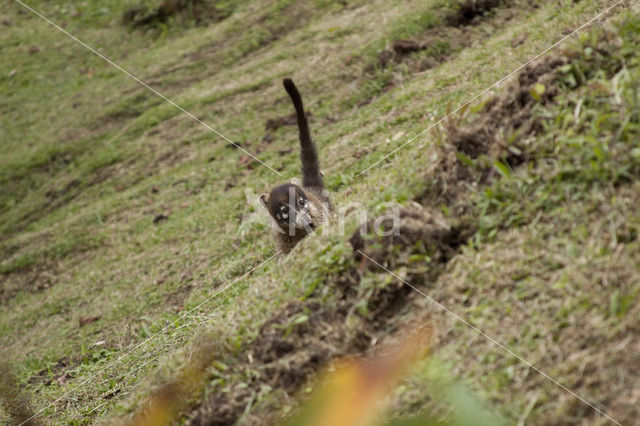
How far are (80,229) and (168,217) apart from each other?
6.55ft

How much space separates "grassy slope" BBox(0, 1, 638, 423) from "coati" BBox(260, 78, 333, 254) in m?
0.38

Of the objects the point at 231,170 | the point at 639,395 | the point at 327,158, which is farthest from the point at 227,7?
the point at 639,395

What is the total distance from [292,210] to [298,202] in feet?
0.36

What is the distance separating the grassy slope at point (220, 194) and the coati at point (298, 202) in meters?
0.38

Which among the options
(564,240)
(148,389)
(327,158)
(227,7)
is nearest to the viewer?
(564,240)

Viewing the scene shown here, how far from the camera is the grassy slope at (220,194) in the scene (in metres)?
2.76

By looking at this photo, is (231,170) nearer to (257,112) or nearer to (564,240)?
(257,112)

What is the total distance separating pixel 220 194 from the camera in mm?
8977

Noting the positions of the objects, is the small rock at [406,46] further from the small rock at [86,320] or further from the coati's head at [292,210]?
the small rock at [86,320]

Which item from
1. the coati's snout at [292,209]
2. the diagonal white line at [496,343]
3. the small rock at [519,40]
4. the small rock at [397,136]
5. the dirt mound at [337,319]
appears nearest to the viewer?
the diagonal white line at [496,343]

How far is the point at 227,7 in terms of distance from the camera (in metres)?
14.6

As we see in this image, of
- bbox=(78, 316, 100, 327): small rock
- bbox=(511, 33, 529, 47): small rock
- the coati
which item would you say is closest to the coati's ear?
the coati

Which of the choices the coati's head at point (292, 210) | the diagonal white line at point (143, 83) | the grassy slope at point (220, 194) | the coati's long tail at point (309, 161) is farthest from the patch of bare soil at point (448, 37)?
the coati's head at point (292, 210)

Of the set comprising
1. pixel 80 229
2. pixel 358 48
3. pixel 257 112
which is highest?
pixel 358 48
